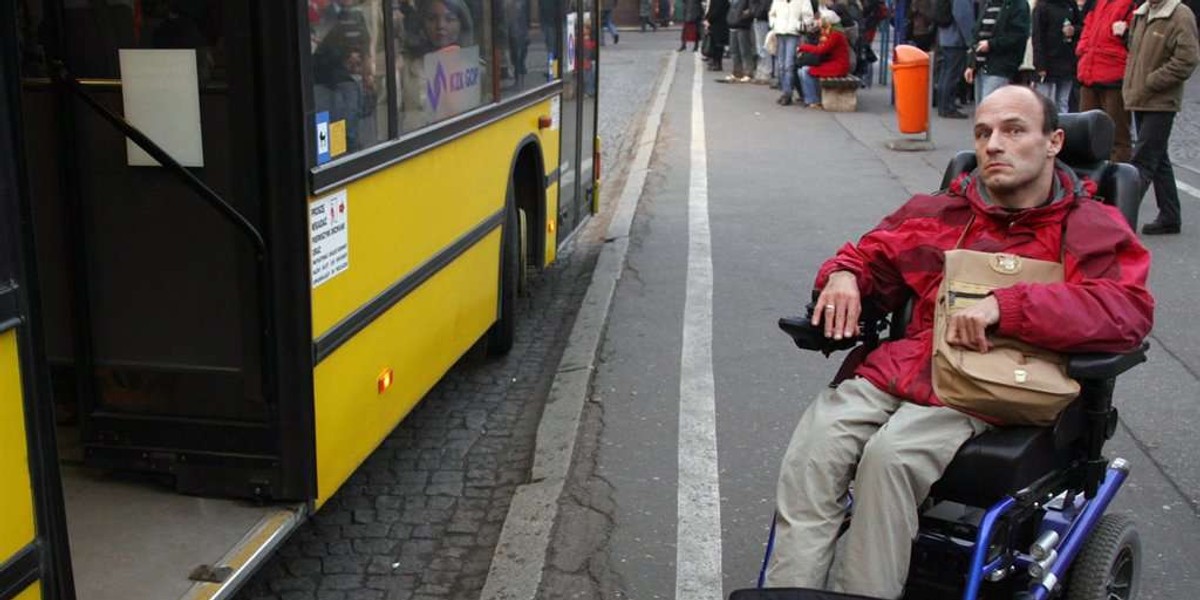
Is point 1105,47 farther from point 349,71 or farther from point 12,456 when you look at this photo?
point 12,456

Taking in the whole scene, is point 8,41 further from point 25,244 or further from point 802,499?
point 802,499

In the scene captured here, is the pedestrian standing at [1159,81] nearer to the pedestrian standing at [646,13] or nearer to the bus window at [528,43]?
the bus window at [528,43]

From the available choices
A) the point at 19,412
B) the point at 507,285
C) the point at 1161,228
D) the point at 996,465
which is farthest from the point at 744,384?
the point at 1161,228

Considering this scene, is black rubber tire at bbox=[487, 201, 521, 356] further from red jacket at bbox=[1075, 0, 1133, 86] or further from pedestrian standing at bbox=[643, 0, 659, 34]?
pedestrian standing at bbox=[643, 0, 659, 34]

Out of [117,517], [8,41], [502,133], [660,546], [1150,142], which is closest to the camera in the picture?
[8,41]

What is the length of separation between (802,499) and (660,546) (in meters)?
1.19

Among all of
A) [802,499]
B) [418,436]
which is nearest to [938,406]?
[802,499]

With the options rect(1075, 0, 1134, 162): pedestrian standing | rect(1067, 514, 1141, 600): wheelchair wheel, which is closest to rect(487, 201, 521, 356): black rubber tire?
rect(1067, 514, 1141, 600): wheelchair wheel

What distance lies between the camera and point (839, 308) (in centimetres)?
371

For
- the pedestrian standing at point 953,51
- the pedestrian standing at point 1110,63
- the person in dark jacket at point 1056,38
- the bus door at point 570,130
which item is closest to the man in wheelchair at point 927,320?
the bus door at point 570,130

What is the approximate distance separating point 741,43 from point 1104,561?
20376 millimetres

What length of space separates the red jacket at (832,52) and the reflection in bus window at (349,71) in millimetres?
14346

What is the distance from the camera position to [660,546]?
451 centimetres

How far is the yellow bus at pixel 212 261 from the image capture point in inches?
148
